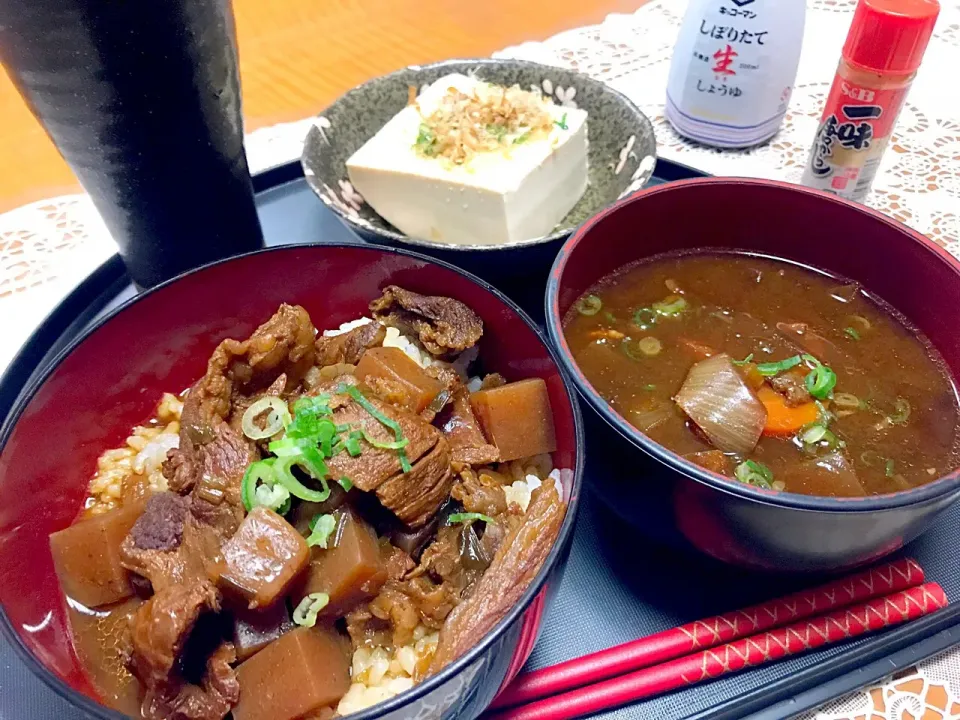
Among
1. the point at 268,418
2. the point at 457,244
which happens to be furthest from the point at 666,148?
the point at 268,418

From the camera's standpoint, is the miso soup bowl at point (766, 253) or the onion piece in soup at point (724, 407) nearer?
the miso soup bowl at point (766, 253)

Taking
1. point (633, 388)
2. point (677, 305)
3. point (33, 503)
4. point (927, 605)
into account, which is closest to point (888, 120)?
point (677, 305)

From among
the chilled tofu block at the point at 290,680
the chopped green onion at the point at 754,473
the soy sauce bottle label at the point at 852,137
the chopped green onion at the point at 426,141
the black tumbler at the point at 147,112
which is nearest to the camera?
the chilled tofu block at the point at 290,680

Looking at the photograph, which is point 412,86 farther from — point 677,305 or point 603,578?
point 603,578

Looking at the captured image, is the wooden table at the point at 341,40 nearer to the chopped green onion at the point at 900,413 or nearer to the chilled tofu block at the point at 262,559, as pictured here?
the chilled tofu block at the point at 262,559

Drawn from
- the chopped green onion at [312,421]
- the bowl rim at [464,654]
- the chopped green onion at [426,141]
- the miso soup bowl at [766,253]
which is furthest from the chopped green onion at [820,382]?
the chopped green onion at [426,141]

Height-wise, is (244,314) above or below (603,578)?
above

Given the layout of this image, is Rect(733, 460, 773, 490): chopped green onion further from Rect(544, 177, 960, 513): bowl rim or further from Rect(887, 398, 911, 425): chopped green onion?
Rect(887, 398, 911, 425): chopped green onion
